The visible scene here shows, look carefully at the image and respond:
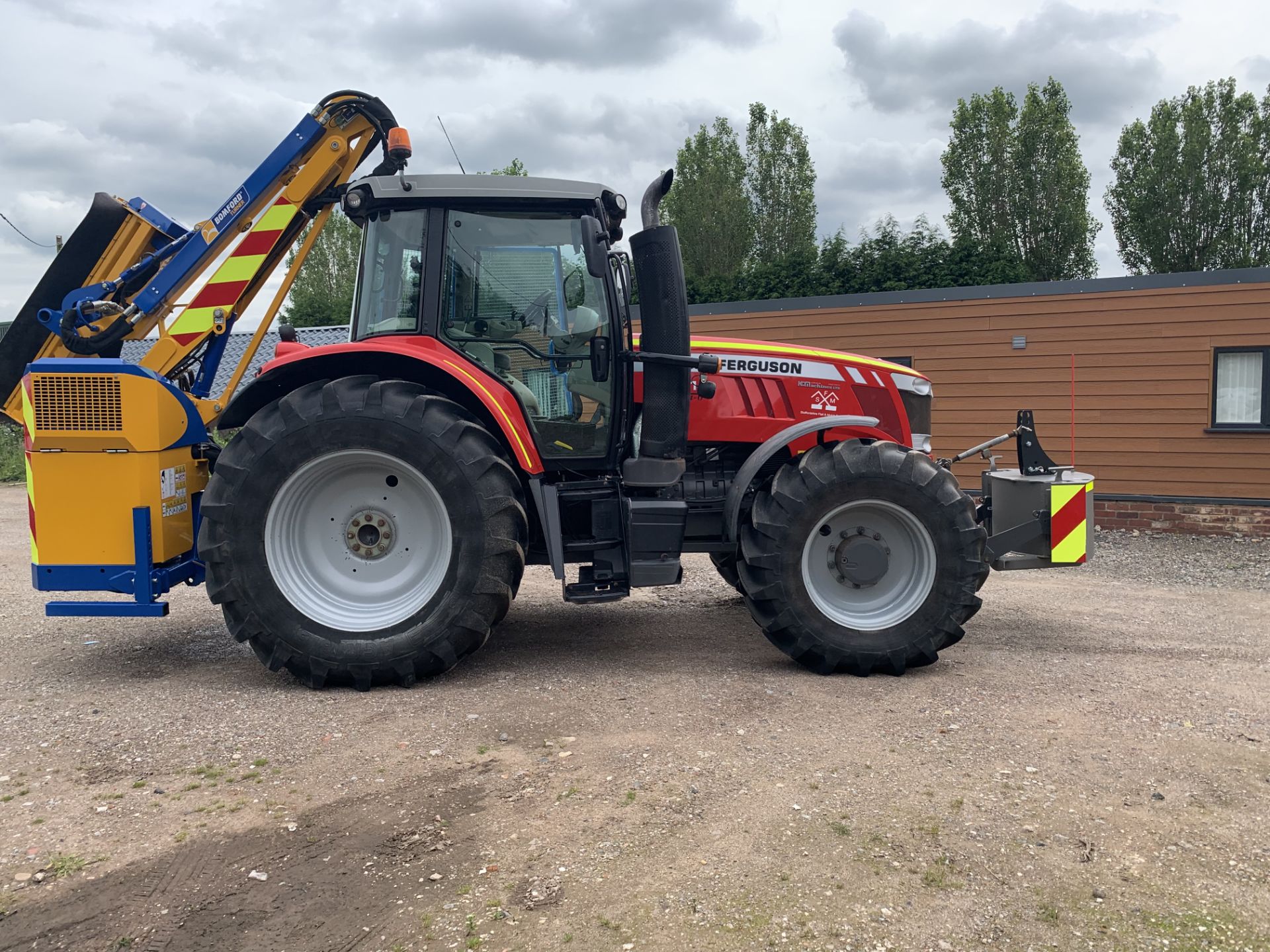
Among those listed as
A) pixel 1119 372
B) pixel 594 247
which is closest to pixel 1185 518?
pixel 1119 372

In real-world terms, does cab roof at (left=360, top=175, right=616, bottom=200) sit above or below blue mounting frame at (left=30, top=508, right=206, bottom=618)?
above

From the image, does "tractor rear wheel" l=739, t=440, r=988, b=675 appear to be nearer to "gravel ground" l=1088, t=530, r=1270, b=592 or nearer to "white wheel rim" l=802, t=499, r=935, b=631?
"white wheel rim" l=802, t=499, r=935, b=631

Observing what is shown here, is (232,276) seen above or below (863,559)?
above

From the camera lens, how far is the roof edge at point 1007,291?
32.3 feet

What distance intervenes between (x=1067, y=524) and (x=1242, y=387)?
612 centimetres

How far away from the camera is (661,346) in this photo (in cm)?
489

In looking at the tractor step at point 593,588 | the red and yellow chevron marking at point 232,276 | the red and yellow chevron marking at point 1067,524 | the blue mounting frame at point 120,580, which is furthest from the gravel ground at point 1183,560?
the blue mounting frame at point 120,580

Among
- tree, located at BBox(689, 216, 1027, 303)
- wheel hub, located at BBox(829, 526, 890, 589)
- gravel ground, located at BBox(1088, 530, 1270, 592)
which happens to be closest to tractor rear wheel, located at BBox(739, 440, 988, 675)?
wheel hub, located at BBox(829, 526, 890, 589)

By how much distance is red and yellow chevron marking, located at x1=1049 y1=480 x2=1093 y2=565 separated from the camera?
5.38 metres

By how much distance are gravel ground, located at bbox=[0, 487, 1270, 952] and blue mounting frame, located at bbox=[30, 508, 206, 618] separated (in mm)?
383

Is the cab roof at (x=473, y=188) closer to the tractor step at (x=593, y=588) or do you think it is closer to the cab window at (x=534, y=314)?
the cab window at (x=534, y=314)

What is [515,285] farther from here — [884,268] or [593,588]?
[884,268]

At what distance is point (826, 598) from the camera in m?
5.08

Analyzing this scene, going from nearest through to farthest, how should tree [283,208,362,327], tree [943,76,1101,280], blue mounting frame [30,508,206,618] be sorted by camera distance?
blue mounting frame [30,508,206,618], tree [943,76,1101,280], tree [283,208,362,327]
